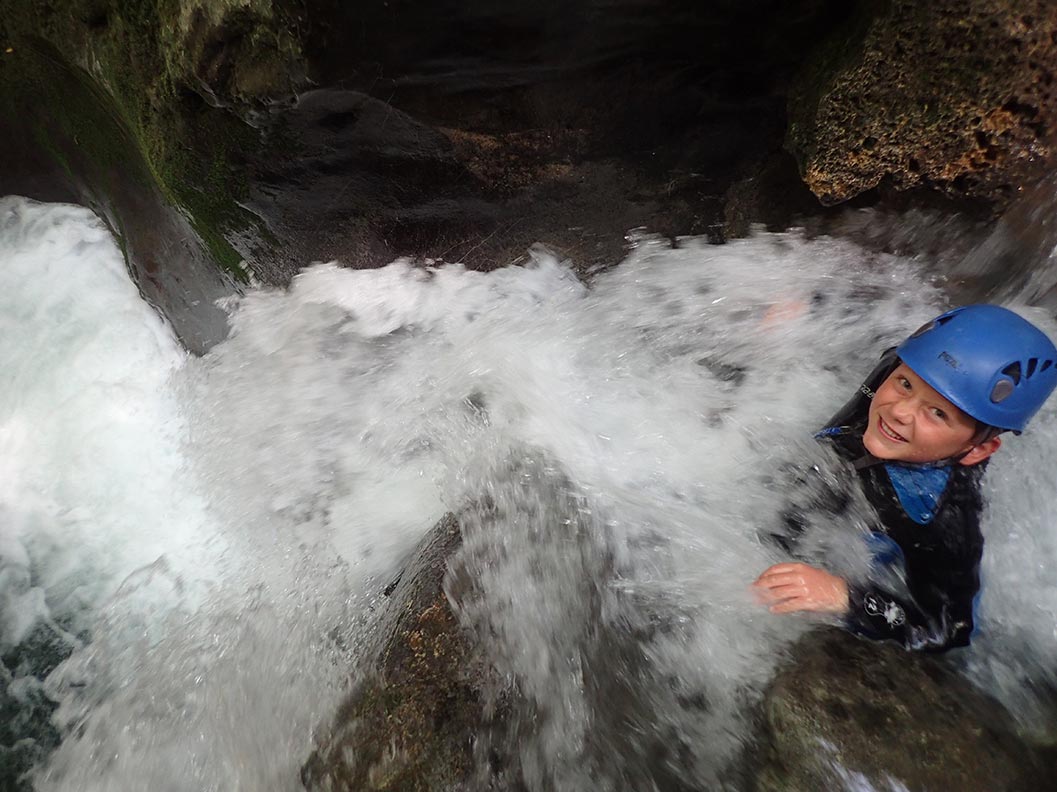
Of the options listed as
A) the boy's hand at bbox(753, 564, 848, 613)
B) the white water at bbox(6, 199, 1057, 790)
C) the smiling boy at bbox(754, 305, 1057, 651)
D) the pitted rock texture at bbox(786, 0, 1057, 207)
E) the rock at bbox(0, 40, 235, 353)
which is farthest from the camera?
the rock at bbox(0, 40, 235, 353)

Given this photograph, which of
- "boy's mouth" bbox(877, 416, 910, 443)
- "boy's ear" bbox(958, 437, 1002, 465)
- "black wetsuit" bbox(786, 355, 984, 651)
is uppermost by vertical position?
"boy's mouth" bbox(877, 416, 910, 443)

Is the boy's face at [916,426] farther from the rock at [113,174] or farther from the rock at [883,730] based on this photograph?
the rock at [113,174]

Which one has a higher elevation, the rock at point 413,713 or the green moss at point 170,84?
the green moss at point 170,84

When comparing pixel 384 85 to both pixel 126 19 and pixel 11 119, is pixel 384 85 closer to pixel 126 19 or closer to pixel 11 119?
pixel 126 19

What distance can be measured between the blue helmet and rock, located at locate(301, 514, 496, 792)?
1.85 meters

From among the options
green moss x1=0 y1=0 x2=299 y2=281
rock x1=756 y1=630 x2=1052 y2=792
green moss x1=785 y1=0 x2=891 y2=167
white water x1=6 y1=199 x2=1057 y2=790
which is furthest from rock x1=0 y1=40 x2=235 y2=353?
rock x1=756 y1=630 x2=1052 y2=792

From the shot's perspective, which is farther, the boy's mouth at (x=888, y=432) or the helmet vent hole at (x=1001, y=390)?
the boy's mouth at (x=888, y=432)

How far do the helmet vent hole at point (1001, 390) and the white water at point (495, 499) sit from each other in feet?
2.69

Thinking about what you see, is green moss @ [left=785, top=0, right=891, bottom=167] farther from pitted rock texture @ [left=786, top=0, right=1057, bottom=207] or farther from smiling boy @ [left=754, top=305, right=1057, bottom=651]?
smiling boy @ [left=754, top=305, right=1057, bottom=651]

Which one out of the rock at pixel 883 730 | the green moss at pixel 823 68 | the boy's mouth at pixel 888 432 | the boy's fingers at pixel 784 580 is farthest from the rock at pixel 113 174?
the rock at pixel 883 730

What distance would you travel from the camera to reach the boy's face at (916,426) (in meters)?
2.05

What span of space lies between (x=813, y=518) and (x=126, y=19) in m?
3.34

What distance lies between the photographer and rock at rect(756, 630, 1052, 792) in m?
1.94

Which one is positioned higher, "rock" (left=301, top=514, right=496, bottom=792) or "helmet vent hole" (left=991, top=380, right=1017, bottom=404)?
"helmet vent hole" (left=991, top=380, right=1017, bottom=404)
